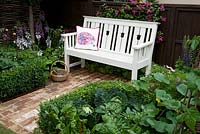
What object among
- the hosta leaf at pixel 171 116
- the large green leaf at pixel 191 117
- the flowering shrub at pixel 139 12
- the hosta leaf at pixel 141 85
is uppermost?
the flowering shrub at pixel 139 12

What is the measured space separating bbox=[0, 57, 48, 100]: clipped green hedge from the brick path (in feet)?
0.34

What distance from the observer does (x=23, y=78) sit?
3.33m

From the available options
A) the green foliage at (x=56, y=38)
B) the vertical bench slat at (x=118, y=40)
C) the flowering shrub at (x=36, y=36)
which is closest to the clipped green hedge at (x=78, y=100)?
the vertical bench slat at (x=118, y=40)

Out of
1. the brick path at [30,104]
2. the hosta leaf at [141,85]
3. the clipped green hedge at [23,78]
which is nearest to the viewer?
the hosta leaf at [141,85]

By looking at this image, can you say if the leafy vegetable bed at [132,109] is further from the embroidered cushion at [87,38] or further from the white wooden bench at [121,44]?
the embroidered cushion at [87,38]

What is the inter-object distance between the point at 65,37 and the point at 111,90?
2209 mm

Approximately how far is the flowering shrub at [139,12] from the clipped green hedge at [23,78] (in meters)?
1.63

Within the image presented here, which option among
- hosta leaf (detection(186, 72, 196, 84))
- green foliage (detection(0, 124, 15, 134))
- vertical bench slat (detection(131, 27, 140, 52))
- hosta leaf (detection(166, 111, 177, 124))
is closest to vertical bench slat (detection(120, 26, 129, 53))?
vertical bench slat (detection(131, 27, 140, 52))

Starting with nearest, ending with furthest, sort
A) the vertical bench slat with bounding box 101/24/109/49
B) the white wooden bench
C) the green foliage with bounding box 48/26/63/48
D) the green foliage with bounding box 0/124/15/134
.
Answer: the green foliage with bounding box 0/124/15/134 < the white wooden bench < the vertical bench slat with bounding box 101/24/109/49 < the green foliage with bounding box 48/26/63/48

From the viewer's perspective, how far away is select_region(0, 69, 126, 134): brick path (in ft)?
8.52

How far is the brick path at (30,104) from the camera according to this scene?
260cm

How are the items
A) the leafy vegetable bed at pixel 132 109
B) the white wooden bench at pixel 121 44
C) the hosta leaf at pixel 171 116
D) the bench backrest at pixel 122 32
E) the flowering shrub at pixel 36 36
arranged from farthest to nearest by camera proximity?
1. the flowering shrub at pixel 36 36
2. the bench backrest at pixel 122 32
3. the white wooden bench at pixel 121 44
4. the hosta leaf at pixel 171 116
5. the leafy vegetable bed at pixel 132 109

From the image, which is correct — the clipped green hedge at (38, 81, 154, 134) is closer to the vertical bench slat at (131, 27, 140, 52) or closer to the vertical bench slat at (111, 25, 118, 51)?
the vertical bench slat at (131, 27, 140, 52)

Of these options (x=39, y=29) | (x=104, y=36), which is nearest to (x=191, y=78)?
(x=104, y=36)
